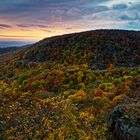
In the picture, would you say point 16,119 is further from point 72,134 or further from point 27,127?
point 72,134

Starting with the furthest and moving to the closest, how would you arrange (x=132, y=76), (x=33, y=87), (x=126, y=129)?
(x=33, y=87) < (x=132, y=76) < (x=126, y=129)

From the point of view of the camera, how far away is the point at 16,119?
1378 inches

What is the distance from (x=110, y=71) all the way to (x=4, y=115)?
6172 inches

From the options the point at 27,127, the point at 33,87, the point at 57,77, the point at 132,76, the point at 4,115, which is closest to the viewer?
the point at 27,127

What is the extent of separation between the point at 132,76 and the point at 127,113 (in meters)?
149

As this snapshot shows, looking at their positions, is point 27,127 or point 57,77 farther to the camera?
point 57,77

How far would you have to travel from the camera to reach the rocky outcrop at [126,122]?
2238 centimetres

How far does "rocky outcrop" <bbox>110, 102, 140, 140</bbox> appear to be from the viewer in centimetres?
2238

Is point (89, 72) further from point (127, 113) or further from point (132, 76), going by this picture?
point (127, 113)

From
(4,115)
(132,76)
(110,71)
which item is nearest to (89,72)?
(110,71)

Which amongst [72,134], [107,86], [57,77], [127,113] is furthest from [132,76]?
[127,113]

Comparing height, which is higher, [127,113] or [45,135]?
[127,113]

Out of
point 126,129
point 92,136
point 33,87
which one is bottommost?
point 33,87

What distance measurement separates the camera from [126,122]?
22.8 metres
